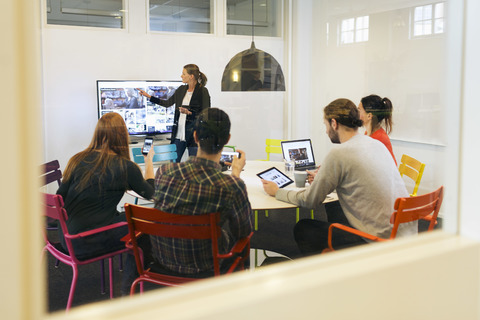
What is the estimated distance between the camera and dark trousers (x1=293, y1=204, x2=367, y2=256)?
79.0 inches

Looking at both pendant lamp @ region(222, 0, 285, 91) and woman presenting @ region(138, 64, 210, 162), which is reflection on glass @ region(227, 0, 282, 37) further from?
woman presenting @ region(138, 64, 210, 162)

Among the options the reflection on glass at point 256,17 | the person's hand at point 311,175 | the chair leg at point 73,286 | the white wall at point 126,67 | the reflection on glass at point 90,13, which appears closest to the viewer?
the chair leg at point 73,286

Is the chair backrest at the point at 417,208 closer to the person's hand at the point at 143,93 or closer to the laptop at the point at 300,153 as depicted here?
the laptop at the point at 300,153

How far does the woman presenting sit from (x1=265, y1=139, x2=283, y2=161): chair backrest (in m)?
0.54

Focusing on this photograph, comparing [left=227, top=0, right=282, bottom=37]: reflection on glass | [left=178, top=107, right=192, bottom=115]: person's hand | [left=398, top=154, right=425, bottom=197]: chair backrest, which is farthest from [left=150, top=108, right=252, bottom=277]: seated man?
[left=398, top=154, right=425, bottom=197]: chair backrest

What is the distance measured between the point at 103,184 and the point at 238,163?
608mm

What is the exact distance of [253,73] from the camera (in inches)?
112

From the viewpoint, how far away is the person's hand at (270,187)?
259 centimetres

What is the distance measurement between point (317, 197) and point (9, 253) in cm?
186

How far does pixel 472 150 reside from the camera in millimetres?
1757

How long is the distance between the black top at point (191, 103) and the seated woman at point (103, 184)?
23 centimetres

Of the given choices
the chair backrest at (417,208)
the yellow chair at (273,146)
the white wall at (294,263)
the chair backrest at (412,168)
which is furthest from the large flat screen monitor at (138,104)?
the chair backrest at (412,168)

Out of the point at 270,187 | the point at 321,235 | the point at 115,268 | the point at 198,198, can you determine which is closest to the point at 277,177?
the point at 270,187

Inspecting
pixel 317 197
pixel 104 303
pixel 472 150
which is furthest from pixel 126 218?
pixel 472 150
